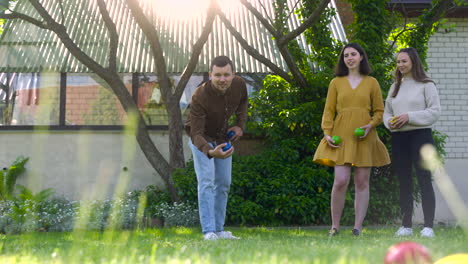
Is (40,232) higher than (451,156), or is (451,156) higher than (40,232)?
(451,156)

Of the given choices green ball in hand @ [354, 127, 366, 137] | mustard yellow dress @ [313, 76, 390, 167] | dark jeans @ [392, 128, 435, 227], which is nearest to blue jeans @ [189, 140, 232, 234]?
mustard yellow dress @ [313, 76, 390, 167]

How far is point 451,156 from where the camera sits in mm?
10156

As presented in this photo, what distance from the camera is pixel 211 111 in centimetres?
562

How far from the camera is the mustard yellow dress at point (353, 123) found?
5957mm

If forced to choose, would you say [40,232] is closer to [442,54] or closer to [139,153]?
[139,153]

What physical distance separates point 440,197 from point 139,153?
15.6 feet

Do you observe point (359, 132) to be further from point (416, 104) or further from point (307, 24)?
point (307, 24)

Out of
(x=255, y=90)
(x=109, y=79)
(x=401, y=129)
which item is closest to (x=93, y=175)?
(x=109, y=79)

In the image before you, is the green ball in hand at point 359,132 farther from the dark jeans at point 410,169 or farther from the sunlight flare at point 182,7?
the sunlight flare at point 182,7

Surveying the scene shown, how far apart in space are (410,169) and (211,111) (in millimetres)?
2043

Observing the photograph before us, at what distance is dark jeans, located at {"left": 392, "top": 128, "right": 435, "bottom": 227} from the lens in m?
6.04

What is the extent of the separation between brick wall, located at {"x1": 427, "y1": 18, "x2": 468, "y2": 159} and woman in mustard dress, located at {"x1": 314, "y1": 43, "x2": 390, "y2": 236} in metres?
4.53

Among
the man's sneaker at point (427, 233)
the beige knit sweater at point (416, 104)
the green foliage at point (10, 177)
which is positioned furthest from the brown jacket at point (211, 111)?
the green foliage at point (10, 177)

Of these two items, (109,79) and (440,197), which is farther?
(440,197)
